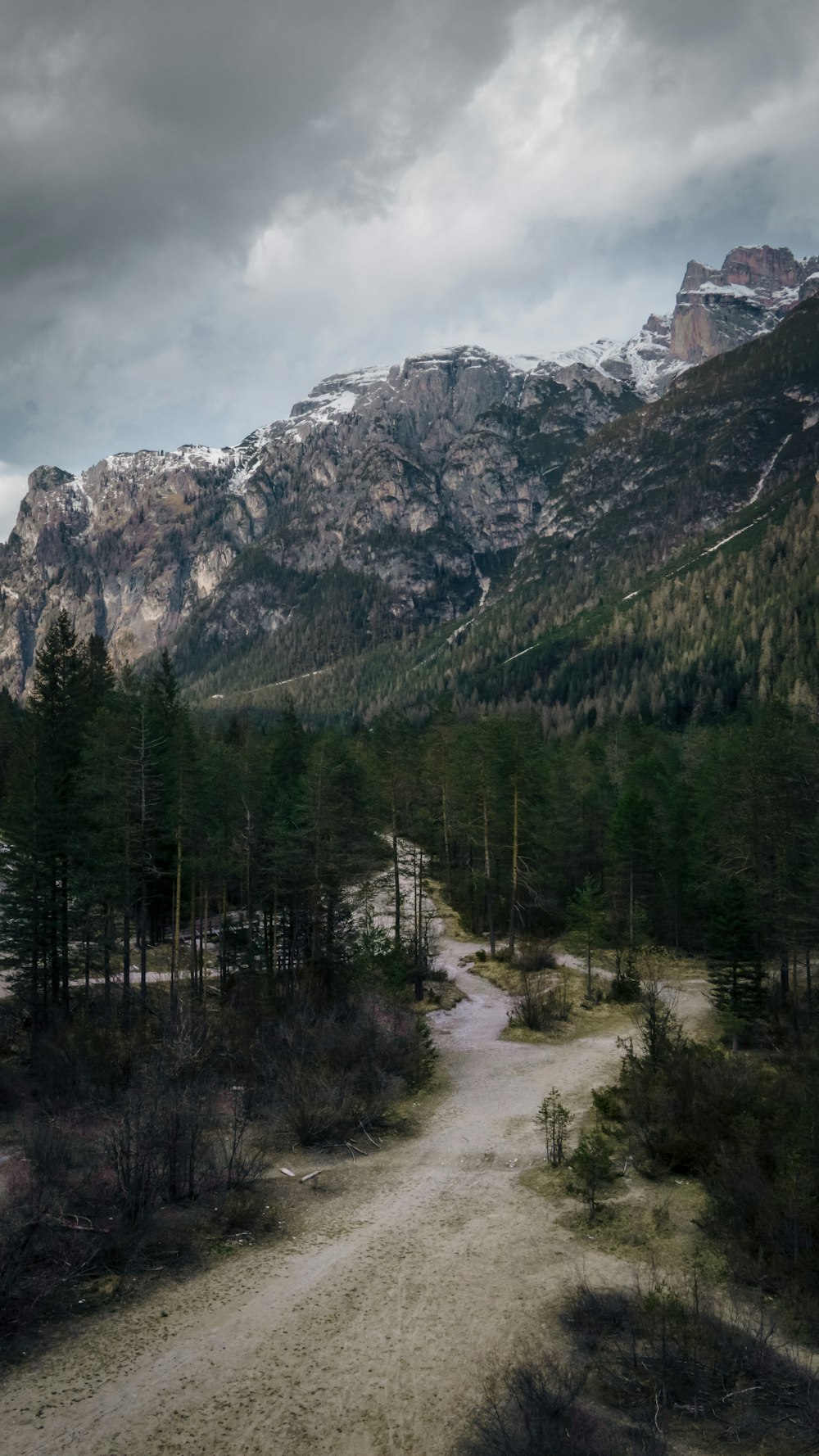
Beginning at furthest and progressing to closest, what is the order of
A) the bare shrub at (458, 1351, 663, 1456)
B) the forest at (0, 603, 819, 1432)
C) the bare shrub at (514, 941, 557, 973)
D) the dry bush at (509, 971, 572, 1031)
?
the bare shrub at (514, 941, 557, 973) → the dry bush at (509, 971, 572, 1031) → the forest at (0, 603, 819, 1432) → the bare shrub at (458, 1351, 663, 1456)

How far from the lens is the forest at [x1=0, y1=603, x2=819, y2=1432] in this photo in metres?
15.3

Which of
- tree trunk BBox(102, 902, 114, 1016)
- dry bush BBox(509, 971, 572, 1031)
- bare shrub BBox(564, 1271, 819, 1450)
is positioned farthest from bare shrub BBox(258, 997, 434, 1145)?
bare shrub BBox(564, 1271, 819, 1450)

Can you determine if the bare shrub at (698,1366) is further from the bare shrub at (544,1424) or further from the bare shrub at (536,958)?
the bare shrub at (536,958)

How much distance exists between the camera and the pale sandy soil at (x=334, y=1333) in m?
9.72

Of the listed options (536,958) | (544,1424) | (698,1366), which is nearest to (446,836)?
(536,958)

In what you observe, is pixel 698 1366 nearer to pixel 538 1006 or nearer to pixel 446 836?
pixel 538 1006

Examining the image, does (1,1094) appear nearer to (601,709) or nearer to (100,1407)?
(100,1407)

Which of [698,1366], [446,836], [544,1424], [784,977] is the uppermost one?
[446,836]

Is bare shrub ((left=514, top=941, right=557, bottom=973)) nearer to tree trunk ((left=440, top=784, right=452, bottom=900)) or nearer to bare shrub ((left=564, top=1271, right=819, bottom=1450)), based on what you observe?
tree trunk ((left=440, top=784, right=452, bottom=900))

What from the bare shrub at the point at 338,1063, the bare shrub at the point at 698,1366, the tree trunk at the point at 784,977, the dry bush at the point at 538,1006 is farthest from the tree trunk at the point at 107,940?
the tree trunk at the point at 784,977

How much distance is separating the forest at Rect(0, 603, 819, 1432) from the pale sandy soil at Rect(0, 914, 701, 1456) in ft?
6.20

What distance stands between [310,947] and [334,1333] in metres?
23.3

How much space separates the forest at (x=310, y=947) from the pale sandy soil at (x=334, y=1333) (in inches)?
74.4

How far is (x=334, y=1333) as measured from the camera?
11.9 metres
